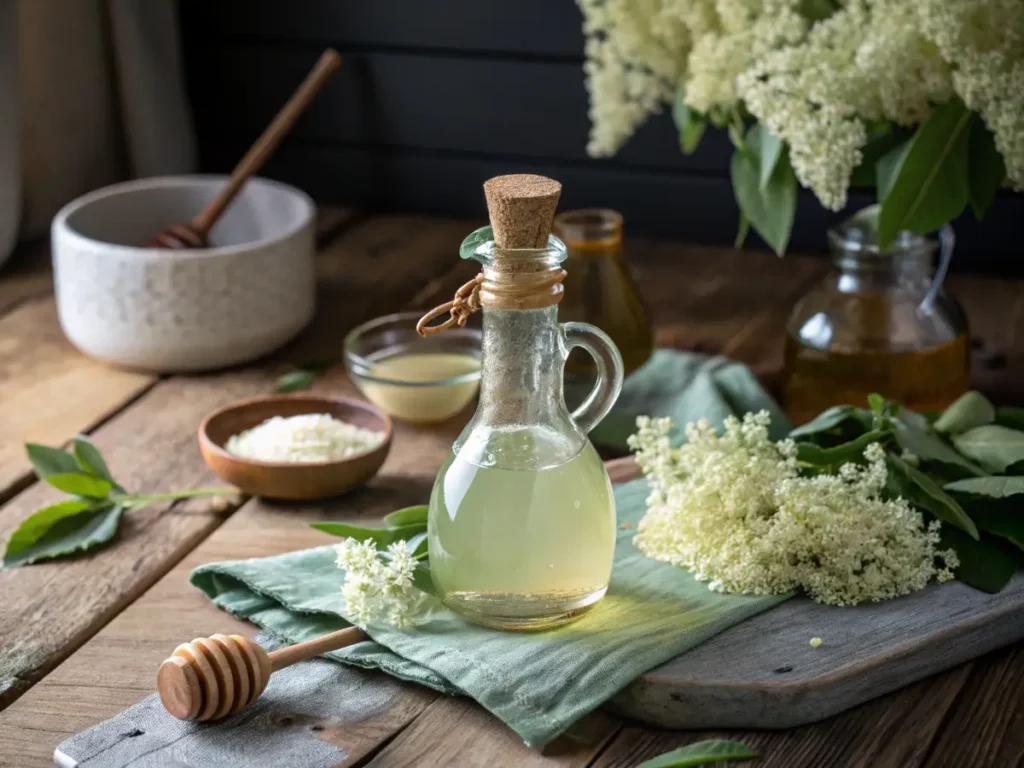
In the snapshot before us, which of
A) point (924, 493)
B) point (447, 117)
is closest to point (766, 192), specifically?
point (924, 493)

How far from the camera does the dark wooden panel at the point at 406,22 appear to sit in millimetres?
1870

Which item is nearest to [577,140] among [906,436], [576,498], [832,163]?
[832,163]

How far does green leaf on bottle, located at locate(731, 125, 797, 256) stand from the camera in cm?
124

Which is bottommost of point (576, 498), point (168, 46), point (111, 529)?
point (111, 529)

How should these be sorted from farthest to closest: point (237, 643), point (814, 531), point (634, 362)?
point (634, 362)
point (814, 531)
point (237, 643)

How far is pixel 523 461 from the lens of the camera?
0.88 meters

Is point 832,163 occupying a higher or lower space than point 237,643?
higher

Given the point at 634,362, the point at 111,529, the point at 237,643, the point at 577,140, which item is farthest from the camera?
the point at 577,140

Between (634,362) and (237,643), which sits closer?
(237,643)

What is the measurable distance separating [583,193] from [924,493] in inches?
41.4

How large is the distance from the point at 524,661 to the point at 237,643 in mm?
174

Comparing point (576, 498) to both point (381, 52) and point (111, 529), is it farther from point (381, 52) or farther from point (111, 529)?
point (381, 52)

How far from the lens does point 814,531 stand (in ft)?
3.06

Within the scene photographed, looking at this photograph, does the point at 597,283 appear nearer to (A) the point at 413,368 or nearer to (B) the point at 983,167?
(A) the point at 413,368
